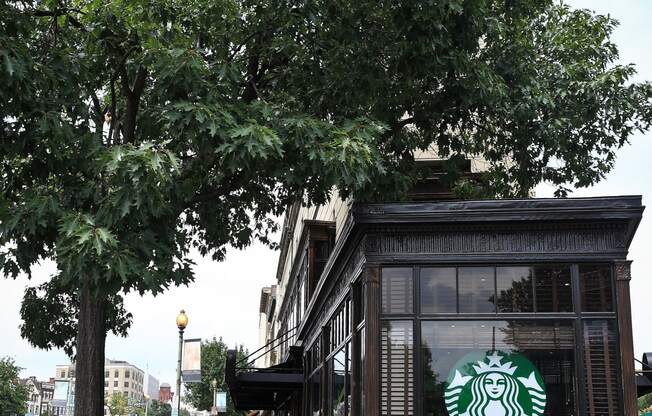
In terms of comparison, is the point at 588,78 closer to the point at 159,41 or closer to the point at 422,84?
the point at 422,84

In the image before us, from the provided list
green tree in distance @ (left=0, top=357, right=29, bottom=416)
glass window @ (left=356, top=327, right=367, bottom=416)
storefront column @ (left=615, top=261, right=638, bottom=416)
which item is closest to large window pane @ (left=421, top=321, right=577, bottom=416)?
storefront column @ (left=615, top=261, right=638, bottom=416)

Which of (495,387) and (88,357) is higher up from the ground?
(88,357)

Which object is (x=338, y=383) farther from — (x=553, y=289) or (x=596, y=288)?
(x=596, y=288)

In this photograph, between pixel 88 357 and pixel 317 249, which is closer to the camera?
pixel 88 357

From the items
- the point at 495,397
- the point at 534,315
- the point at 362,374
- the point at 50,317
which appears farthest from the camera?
the point at 50,317

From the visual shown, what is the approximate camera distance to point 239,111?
38.2ft

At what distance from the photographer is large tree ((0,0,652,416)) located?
10.8 meters

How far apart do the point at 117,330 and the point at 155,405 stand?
11648 centimetres

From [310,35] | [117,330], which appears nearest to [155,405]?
[117,330]

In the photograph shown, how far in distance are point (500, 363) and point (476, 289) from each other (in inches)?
39.6

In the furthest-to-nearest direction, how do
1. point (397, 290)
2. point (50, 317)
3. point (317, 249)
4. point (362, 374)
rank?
point (317, 249), point (50, 317), point (362, 374), point (397, 290)

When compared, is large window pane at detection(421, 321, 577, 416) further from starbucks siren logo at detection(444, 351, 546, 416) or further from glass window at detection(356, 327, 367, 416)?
glass window at detection(356, 327, 367, 416)

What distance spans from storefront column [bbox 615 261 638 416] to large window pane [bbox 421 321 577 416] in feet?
1.99

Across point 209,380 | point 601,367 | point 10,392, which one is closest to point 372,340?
point 601,367
